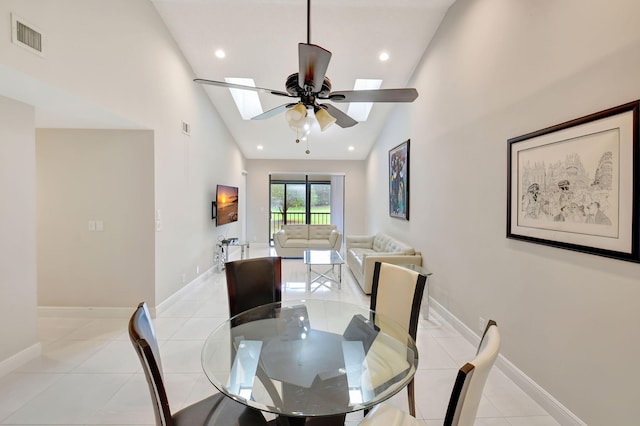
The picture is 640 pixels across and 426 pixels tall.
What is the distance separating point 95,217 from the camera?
10.6ft

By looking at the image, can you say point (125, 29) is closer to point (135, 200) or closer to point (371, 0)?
point (135, 200)

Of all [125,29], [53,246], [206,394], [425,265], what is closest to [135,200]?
[53,246]

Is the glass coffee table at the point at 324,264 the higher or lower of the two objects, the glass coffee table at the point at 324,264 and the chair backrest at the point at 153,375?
the lower

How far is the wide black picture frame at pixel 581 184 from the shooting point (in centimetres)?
144

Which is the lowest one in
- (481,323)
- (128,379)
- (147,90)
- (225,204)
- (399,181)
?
(128,379)

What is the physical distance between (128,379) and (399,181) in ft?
14.5

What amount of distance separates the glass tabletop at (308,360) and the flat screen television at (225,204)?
3398 mm

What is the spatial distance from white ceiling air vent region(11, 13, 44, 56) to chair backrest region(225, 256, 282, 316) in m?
1.96

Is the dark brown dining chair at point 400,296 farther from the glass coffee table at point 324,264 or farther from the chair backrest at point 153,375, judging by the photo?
the glass coffee table at point 324,264

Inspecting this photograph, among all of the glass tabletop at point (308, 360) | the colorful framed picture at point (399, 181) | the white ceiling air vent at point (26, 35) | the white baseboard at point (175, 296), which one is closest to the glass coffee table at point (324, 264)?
the colorful framed picture at point (399, 181)

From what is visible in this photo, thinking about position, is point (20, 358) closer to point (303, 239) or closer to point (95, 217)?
point (95, 217)

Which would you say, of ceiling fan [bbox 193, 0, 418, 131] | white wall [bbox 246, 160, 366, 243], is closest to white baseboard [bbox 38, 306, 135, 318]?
ceiling fan [bbox 193, 0, 418, 131]

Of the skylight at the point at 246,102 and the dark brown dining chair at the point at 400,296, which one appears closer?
the dark brown dining chair at the point at 400,296

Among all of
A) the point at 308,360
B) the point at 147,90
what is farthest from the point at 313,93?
the point at 147,90
